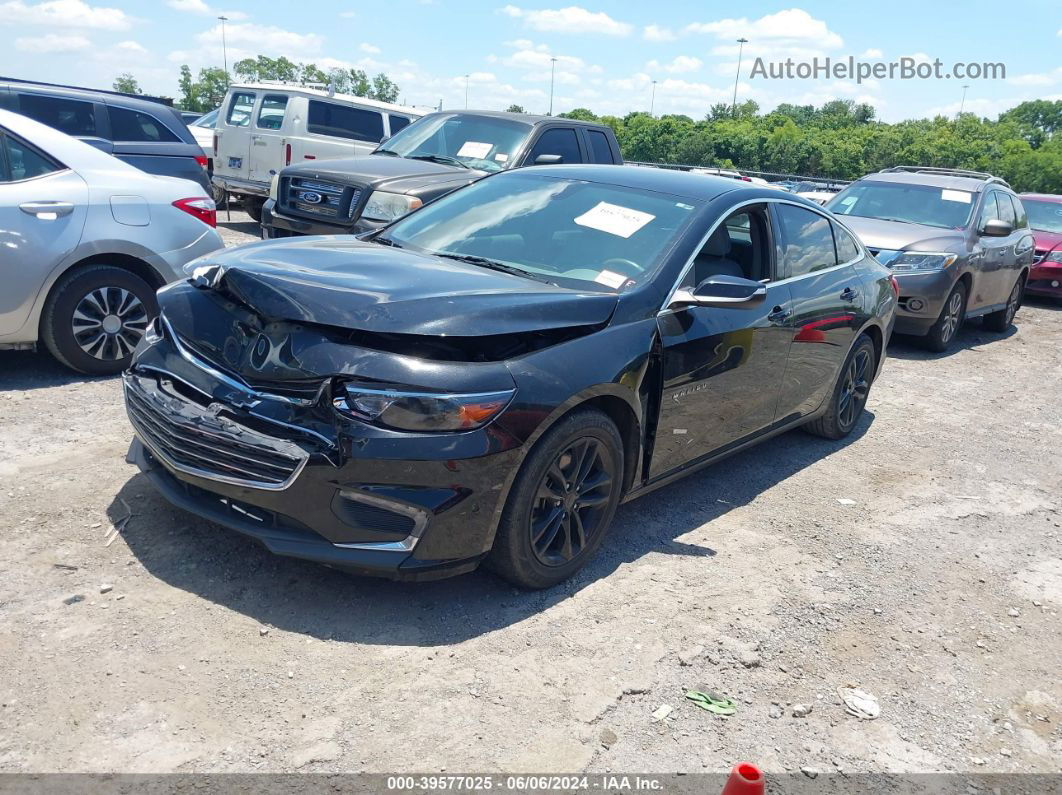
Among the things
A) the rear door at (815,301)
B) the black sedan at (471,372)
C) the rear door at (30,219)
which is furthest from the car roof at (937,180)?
the rear door at (30,219)

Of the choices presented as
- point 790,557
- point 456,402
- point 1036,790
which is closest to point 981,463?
point 790,557

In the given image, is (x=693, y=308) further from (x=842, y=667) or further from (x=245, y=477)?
(x=245, y=477)

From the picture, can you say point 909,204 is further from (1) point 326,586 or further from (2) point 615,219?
(1) point 326,586

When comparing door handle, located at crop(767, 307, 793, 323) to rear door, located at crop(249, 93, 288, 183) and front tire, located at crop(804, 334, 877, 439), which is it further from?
rear door, located at crop(249, 93, 288, 183)

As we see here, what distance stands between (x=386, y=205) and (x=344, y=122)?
6.49m

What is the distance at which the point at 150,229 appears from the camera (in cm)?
587

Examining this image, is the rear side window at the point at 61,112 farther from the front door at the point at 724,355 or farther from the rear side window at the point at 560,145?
the front door at the point at 724,355

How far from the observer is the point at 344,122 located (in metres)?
14.1

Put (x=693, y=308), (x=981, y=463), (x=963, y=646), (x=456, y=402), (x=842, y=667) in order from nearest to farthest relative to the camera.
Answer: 1. (x=456, y=402)
2. (x=842, y=667)
3. (x=963, y=646)
4. (x=693, y=308)
5. (x=981, y=463)

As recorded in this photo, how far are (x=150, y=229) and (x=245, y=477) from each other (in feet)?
10.8

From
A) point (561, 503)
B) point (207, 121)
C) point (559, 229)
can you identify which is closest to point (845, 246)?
point (559, 229)

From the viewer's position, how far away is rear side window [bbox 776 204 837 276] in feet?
17.0

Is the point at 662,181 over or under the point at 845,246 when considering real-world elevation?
over

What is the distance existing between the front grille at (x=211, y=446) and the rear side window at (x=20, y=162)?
273 cm
